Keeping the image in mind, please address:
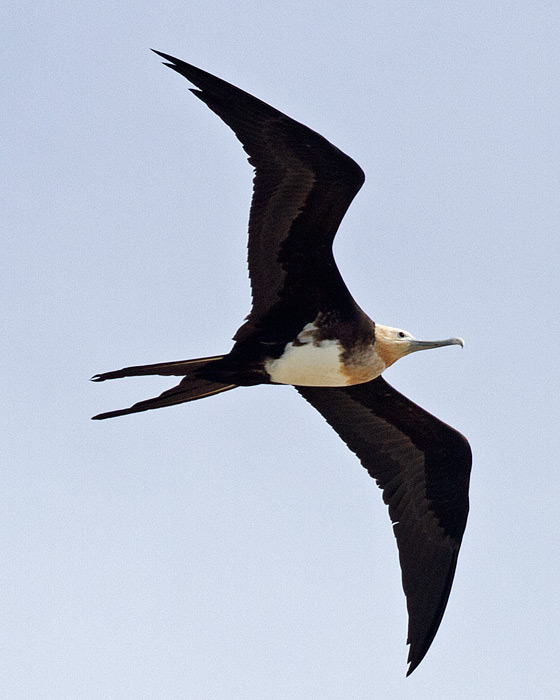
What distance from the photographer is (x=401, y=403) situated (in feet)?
25.8

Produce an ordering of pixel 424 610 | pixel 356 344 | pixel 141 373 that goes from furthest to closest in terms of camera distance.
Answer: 1. pixel 424 610
2. pixel 356 344
3. pixel 141 373

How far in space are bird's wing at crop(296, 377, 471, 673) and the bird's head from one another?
42 cm

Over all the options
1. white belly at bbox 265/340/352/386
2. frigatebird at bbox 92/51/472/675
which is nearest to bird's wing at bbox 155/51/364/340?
frigatebird at bbox 92/51/472/675

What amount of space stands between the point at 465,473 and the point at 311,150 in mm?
2574

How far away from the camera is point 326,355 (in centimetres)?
707

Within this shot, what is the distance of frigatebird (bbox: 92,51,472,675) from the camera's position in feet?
21.2

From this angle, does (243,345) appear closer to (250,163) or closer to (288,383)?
(288,383)

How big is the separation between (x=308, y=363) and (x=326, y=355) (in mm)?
116

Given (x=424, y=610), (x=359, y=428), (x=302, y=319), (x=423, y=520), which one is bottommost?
(x=424, y=610)

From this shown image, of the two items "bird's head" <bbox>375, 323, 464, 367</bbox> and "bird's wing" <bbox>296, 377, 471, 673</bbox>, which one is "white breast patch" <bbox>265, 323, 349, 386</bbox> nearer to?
"bird's head" <bbox>375, 323, 464, 367</bbox>

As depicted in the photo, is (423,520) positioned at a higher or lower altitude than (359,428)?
lower

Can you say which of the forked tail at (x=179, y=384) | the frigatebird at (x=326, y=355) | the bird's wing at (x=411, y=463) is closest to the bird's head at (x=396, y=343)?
the frigatebird at (x=326, y=355)

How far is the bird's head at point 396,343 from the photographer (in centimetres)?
732

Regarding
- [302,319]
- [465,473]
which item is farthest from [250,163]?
[465,473]
